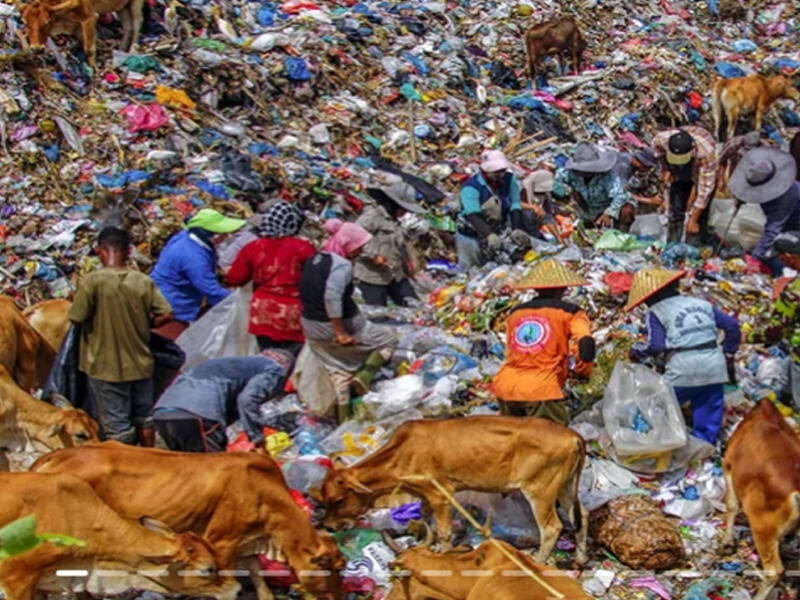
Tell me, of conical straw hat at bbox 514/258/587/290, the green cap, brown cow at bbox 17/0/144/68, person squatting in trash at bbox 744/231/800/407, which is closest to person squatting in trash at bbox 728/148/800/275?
person squatting in trash at bbox 744/231/800/407

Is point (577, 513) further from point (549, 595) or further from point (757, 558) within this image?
point (549, 595)

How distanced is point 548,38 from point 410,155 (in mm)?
3910

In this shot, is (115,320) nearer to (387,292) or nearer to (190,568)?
(190,568)

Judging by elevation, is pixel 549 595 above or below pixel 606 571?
above

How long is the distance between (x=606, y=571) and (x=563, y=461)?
0.74 metres

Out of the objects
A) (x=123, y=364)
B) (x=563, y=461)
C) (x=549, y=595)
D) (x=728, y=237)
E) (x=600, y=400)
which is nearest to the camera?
(x=549, y=595)

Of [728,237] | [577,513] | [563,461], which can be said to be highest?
[563,461]

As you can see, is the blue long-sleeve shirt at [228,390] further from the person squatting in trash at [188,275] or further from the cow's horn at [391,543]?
the cow's horn at [391,543]

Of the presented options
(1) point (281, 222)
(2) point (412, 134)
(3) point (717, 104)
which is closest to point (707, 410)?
(1) point (281, 222)

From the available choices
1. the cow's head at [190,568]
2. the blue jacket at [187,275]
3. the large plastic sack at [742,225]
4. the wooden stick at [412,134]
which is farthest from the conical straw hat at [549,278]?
the wooden stick at [412,134]

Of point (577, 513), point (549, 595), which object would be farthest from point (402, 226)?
point (549, 595)

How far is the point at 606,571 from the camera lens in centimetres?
635

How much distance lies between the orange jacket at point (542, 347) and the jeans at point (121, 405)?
236 centimetres

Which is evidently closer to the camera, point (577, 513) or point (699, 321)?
point (577, 513)
